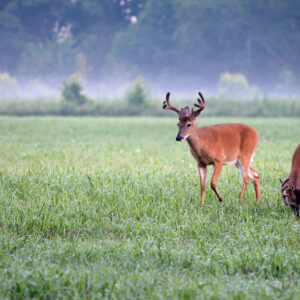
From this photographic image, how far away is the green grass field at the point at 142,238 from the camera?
3.69 meters

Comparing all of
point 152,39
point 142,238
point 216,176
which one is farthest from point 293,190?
point 152,39

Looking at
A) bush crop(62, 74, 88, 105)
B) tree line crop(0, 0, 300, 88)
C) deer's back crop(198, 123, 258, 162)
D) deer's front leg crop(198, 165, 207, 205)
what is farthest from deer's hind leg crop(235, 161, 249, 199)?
tree line crop(0, 0, 300, 88)

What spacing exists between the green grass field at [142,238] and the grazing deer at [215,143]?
1.24 ft

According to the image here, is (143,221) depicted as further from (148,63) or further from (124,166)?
(148,63)

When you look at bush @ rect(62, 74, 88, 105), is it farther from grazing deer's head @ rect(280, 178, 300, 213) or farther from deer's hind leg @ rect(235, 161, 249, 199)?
grazing deer's head @ rect(280, 178, 300, 213)

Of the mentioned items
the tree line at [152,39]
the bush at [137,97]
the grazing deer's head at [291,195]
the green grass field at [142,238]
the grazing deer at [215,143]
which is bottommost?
the green grass field at [142,238]

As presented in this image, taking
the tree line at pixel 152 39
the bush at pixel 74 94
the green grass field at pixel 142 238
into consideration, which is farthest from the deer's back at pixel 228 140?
the tree line at pixel 152 39

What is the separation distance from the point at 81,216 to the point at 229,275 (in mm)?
2214

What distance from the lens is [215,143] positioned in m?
6.41

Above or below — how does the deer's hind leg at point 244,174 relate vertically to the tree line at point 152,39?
below

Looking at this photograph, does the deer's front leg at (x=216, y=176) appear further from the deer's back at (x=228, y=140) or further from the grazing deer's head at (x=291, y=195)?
the grazing deer's head at (x=291, y=195)

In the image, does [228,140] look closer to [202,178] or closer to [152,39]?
[202,178]

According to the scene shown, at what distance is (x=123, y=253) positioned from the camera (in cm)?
448

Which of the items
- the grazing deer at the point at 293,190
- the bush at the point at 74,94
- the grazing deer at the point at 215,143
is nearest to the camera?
the grazing deer at the point at 293,190
